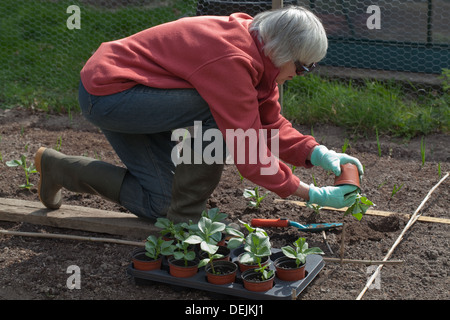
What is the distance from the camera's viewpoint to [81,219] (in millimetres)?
2934

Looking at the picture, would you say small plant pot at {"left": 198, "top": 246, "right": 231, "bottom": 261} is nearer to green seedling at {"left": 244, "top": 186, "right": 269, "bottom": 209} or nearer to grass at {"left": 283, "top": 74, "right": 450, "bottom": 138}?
green seedling at {"left": 244, "top": 186, "right": 269, "bottom": 209}

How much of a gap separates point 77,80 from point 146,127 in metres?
2.64

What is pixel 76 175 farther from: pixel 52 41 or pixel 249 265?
pixel 52 41

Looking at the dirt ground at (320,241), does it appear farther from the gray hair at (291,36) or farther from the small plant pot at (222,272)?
the gray hair at (291,36)

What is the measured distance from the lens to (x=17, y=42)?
18.7 ft

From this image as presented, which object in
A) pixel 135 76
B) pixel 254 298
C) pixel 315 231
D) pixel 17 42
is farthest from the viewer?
pixel 17 42

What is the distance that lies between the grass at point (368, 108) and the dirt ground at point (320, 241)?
0.15 meters

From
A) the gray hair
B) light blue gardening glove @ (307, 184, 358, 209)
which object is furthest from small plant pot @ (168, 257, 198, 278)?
the gray hair

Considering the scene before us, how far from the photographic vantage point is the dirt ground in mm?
2422

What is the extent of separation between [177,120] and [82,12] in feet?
12.6

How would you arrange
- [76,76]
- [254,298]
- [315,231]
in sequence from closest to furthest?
[254,298] < [315,231] < [76,76]

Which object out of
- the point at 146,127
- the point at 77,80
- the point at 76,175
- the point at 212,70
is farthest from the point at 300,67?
the point at 77,80

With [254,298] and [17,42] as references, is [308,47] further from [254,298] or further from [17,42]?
[17,42]

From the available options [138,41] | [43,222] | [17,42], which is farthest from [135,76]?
[17,42]
